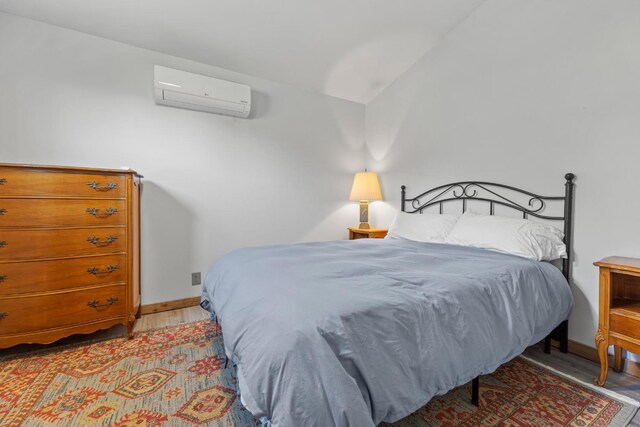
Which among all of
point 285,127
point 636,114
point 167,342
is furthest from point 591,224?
point 167,342

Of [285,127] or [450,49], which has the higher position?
[450,49]

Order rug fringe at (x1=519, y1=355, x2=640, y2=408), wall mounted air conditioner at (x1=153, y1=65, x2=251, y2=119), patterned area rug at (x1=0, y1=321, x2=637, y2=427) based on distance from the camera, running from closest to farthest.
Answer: patterned area rug at (x1=0, y1=321, x2=637, y2=427) < rug fringe at (x1=519, y1=355, x2=640, y2=408) < wall mounted air conditioner at (x1=153, y1=65, x2=251, y2=119)

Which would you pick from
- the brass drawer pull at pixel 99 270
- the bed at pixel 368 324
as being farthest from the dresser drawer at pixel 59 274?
the bed at pixel 368 324

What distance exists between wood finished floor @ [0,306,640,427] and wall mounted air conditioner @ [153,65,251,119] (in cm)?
194

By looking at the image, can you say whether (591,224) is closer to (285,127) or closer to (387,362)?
(387,362)

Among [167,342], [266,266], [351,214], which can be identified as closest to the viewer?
[266,266]

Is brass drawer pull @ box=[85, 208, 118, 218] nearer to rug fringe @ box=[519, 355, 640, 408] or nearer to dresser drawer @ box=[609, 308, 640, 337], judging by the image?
rug fringe @ box=[519, 355, 640, 408]

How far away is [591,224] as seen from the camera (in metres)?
1.91

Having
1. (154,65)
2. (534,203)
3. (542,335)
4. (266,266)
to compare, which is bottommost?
(542,335)

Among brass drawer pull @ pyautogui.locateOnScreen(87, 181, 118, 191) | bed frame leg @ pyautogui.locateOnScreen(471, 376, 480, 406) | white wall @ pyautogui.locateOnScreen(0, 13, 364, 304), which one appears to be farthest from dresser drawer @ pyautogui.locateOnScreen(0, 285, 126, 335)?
bed frame leg @ pyautogui.locateOnScreen(471, 376, 480, 406)

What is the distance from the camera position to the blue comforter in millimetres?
849

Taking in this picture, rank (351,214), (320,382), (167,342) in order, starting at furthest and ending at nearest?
(351,214), (167,342), (320,382)

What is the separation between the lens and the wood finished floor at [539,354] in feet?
5.33

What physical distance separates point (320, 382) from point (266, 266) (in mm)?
797
